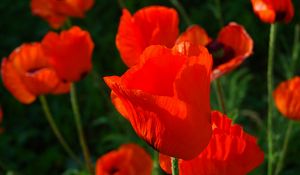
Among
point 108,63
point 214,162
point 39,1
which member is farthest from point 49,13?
point 214,162

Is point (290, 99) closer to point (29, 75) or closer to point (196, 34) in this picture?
point (196, 34)

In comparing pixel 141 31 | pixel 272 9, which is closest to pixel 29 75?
pixel 141 31

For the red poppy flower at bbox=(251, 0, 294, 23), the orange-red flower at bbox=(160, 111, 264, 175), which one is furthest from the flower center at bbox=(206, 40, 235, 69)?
the orange-red flower at bbox=(160, 111, 264, 175)

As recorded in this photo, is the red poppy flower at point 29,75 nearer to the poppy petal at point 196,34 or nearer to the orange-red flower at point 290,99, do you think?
the poppy petal at point 196,34

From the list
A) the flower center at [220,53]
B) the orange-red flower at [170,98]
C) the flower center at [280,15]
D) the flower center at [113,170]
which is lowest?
the flower center at [113,170]

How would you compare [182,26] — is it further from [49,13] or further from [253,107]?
[49,13]

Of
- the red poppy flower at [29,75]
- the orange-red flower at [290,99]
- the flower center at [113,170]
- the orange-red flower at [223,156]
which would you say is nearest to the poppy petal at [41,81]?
the red poppy flower at [29,75]

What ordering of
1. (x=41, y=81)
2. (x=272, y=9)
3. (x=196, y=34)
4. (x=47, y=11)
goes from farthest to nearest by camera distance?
(x=47, y=11), (x=41, y=81), (x=196, y=34), (x=272, y=9)

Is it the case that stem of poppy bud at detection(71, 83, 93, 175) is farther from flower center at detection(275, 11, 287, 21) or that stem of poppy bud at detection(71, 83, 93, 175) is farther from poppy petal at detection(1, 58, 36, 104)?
flower center at detection(275, 11, 287, 21)
